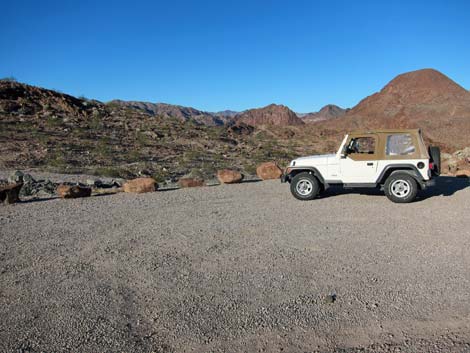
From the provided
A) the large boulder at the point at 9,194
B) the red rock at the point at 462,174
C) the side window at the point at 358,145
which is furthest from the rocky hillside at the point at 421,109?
the large boulder at the point at 9,194

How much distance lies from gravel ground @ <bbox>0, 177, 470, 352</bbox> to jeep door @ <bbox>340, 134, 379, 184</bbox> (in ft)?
2.74

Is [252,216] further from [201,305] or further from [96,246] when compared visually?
[201,305]

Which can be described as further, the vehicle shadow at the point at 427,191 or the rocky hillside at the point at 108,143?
the rocky hillside at the point at 108,143

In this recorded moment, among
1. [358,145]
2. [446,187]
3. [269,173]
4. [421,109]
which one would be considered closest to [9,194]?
[269,173]

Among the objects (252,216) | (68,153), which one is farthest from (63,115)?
(252,216)

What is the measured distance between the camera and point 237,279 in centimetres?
527

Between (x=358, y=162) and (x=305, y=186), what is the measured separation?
1387 millimetres

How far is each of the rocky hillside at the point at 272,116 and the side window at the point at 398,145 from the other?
8070 cm

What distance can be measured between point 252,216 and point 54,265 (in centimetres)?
403

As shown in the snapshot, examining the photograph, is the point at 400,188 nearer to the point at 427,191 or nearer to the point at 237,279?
the point at 427,191

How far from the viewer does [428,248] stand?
6.38 meters

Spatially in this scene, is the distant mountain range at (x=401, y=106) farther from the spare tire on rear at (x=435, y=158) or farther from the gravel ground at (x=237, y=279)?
the spare tire on rear at (x=435, y=158)

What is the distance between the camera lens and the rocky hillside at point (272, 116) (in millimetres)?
91312

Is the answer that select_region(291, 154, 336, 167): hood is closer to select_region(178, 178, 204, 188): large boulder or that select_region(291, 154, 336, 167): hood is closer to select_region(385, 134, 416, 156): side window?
select_region(385, 134, 416, 156): side window
